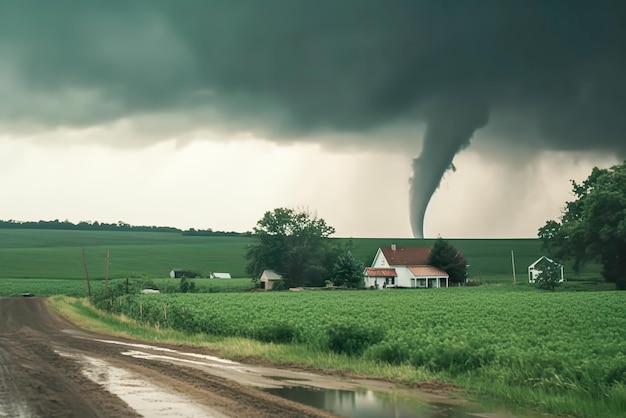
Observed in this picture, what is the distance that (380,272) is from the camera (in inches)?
4326

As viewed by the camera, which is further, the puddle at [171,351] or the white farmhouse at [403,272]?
the white farmhouse at [403,272]

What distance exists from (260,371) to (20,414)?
7381mm

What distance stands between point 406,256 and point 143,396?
10395 cm

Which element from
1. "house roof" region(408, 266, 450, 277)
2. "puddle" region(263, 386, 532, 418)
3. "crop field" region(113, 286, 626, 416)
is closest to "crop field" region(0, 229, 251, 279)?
"house roof" region(408, 266, 450, 277)

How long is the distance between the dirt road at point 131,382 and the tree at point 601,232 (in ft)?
220

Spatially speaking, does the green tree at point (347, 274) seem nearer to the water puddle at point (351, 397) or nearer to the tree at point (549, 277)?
the tree at point (549, 277)

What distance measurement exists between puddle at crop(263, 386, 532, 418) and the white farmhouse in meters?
91.6

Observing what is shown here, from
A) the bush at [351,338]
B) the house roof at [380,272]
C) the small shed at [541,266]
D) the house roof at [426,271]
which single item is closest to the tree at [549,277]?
the small shed at [541,266]

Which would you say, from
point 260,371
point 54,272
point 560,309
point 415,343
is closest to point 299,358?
point 260,371

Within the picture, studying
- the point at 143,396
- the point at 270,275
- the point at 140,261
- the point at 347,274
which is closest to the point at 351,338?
the point at 143,396

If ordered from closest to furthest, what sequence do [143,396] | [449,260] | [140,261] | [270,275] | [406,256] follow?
1. [143,396]
2. [449,260]
3. [270,275]
4. [406,256]
5. [140,261]

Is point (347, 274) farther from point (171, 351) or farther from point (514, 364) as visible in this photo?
point (514, 364)

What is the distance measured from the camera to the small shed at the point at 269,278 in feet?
357

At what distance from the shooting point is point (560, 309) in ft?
124
